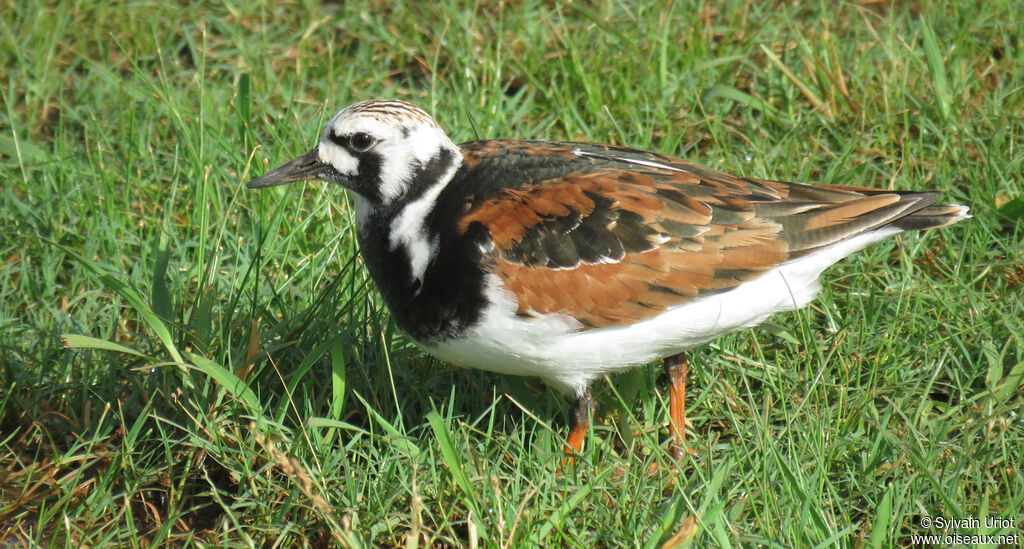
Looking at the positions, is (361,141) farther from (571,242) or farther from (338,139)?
(571,242)

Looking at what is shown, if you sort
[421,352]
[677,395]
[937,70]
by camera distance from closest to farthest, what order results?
[677,395], [421,352], [937,70]

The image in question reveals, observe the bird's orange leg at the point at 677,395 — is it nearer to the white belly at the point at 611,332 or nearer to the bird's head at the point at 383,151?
the white belly at the point at 611,332

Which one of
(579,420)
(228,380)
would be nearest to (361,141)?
(228,380)

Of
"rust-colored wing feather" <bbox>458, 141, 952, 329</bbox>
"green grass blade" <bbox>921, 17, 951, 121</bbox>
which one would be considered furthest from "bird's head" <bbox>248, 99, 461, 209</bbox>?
"green grass blade" <bbox>921, 17, 951, 121</bbox>

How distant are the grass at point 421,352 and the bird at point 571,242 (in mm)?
340

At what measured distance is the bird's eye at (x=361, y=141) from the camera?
4312 millimetres

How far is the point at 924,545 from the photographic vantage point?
3.95 m

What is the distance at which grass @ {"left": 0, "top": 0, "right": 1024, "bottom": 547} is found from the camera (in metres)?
4.04

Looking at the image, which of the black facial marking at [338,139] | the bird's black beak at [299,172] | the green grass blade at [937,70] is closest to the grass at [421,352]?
the green grass blade at [937,70]

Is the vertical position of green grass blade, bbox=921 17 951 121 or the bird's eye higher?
the bird's eye

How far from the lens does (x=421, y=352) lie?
5.16m

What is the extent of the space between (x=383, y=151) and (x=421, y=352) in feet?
3.93

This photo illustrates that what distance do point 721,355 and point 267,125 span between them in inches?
110

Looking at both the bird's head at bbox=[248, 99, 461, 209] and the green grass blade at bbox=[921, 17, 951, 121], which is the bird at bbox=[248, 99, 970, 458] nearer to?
the bird's head at bbox=[248, 99, 461, 209]
